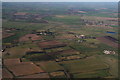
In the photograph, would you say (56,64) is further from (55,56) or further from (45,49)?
(45,49)

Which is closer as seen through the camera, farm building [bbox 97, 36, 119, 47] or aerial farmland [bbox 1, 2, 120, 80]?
aerial farmland [bbox 1, 2, 120, 80]

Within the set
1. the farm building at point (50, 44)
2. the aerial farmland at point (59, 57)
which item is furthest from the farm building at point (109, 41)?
the farm building at point (50, 44)

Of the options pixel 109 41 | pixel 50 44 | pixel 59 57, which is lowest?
pixel 59 57

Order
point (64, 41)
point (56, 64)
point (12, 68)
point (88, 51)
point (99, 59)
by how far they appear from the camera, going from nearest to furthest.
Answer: point (12, 68), point (56, 64), point (99, 59), point (88, 51), point (64, 41)

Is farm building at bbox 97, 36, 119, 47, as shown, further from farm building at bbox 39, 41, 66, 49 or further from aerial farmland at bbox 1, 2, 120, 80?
farm building at bbox 39, 41, 66, 49

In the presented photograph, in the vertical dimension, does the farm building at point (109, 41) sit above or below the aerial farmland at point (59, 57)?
above

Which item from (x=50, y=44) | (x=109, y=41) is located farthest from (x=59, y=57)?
(x=109, y=41)

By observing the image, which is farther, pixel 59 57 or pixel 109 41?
pixel 109 41

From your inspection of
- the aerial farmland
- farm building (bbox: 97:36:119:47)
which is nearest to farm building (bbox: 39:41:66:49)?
the aerial farmland

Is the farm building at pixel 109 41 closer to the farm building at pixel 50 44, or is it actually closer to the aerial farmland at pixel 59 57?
the aerial farmland at pixel 59 57

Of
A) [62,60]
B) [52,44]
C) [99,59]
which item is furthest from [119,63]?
[52,44]

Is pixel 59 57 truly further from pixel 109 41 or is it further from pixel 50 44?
pixel 109 41
